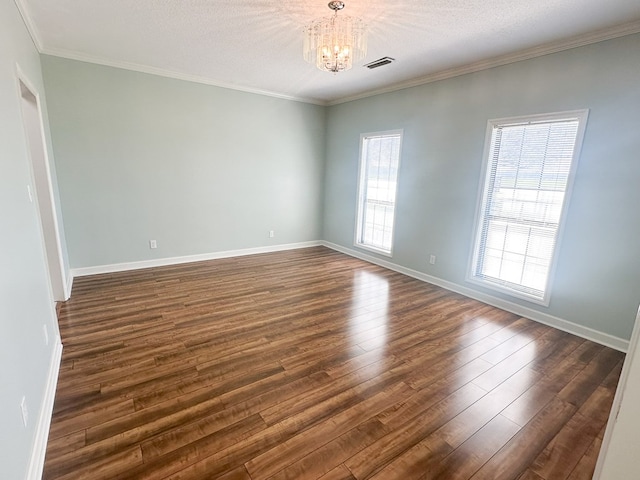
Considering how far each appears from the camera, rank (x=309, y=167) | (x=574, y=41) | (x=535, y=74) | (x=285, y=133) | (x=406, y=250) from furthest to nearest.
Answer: (x=309, y=167), (x=285, y=133), (x=406, y=250), (x=535, y=74), (x=574, y=41)

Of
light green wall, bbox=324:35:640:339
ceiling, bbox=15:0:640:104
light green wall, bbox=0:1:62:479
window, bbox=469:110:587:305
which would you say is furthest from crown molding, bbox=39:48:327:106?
window, bbox=469:110:587:305

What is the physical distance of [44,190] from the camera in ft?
10.5

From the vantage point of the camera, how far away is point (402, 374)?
2.39m

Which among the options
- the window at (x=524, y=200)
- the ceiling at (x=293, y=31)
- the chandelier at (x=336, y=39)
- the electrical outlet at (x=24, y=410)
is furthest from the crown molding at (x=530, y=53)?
the electrical outlet at (x=24, y=410)

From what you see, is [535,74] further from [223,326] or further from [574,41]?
[223,326]

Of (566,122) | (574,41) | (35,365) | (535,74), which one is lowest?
(35,365)

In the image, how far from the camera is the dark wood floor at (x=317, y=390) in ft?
5.43

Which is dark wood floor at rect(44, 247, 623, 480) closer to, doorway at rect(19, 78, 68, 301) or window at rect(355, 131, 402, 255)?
doorway at rect(19, 78, 68, 301)

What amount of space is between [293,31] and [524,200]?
2.97 m

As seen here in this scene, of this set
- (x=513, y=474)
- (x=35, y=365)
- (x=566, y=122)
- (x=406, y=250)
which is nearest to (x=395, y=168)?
(x=406, y=250)

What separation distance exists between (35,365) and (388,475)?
2049 millimetres

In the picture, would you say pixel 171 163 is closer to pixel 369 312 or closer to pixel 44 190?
pixel 44 190

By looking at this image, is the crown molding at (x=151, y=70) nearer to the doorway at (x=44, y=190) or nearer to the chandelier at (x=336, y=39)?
the doorway at (x=44, y=190)

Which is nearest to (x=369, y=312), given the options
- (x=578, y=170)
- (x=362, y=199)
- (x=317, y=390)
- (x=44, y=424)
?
(x=317, y=390)
